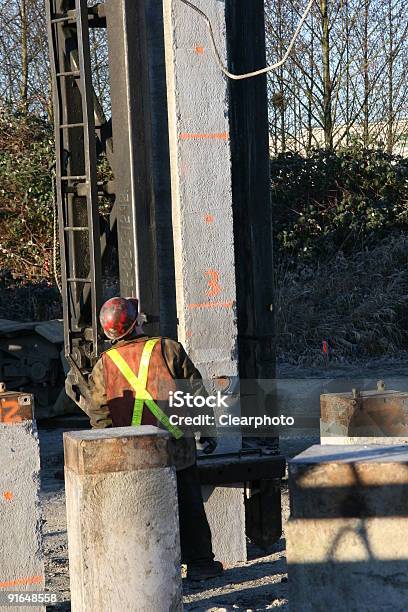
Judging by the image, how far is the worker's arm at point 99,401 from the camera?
7.29 metres

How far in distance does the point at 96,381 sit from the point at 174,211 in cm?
149

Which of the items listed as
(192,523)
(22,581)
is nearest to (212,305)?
(192,523)

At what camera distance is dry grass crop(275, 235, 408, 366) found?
59.0 feet

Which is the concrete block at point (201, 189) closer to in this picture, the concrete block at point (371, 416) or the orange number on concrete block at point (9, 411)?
the concrete block at point (371, 416)

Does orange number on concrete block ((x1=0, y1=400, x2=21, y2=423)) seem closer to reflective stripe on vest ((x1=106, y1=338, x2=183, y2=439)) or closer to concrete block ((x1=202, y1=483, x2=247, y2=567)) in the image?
reflective stripe on vest ((x1=106, y1=338, x2=183, y2=439))

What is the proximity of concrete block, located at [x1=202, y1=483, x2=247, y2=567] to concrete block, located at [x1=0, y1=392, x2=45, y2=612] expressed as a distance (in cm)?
235

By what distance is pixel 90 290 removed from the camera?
926 centimetres

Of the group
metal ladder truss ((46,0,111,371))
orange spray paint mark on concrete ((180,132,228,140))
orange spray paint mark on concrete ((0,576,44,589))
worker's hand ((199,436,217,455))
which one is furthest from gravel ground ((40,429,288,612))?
orange spray paint mark on concrete ((180,132,228,140))

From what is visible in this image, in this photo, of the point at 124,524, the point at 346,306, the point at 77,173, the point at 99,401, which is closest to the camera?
the point at 124,524

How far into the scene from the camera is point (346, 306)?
62.0 feet

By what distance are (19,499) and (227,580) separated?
6.55 ft

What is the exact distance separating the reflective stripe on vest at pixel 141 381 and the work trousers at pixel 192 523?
624 millimetres

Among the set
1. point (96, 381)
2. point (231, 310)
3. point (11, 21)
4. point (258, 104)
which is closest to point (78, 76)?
point (258, 104)

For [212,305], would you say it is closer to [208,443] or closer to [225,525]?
[208,443]
